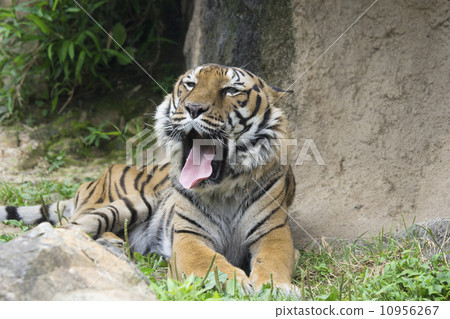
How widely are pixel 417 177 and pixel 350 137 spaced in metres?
0.77

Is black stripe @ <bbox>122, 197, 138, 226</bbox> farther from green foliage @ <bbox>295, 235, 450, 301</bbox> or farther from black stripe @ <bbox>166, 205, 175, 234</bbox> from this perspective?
green foliage @ <bbox>295, 235, 450, 301</bbox>

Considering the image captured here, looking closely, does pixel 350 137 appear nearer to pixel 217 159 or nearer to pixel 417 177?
pixel 417 177

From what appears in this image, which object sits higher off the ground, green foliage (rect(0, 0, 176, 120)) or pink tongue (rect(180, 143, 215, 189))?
green foliage (rect(0, 0, 176, 120))

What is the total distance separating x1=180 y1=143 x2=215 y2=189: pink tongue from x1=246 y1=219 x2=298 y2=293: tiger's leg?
2.16 ft

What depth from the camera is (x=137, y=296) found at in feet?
7.80

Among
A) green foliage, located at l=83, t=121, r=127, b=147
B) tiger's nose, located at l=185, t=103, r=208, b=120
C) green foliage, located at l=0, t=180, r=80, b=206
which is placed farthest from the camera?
green foliage, located at l=83, t=121, r=127, b=147

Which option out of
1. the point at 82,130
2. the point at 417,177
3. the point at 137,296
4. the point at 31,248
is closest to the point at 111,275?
the point at 137,296

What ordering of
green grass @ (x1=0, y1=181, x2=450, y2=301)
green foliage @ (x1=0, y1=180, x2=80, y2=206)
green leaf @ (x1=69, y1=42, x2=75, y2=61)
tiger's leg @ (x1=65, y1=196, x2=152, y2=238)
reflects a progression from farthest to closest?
green leaf @ (x1=69, y1=42, x2=75, y2=61) < green foliage @ (x1=0, y1=180, x2=80, y2=206) < tiger's leg @ (x1=65, y1=196, x2=152, y2=238) < green grass @ (x1=0, y1=181, x2=450, y2=301)

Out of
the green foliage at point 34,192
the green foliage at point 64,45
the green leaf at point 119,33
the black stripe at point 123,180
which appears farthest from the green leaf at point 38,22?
the black stripe at point 123,180

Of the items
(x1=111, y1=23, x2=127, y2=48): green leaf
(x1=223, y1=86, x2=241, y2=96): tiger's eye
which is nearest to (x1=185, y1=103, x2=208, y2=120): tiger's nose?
(x1=223, y1=86, x2=241, y2=96): tiger's eye

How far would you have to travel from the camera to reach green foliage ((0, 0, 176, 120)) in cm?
681

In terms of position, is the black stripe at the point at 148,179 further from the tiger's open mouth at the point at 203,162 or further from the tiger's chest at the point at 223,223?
the tiger's open mouth at the point at 203,162

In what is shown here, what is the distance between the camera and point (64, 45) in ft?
22.2

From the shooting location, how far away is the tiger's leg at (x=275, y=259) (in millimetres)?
3423
